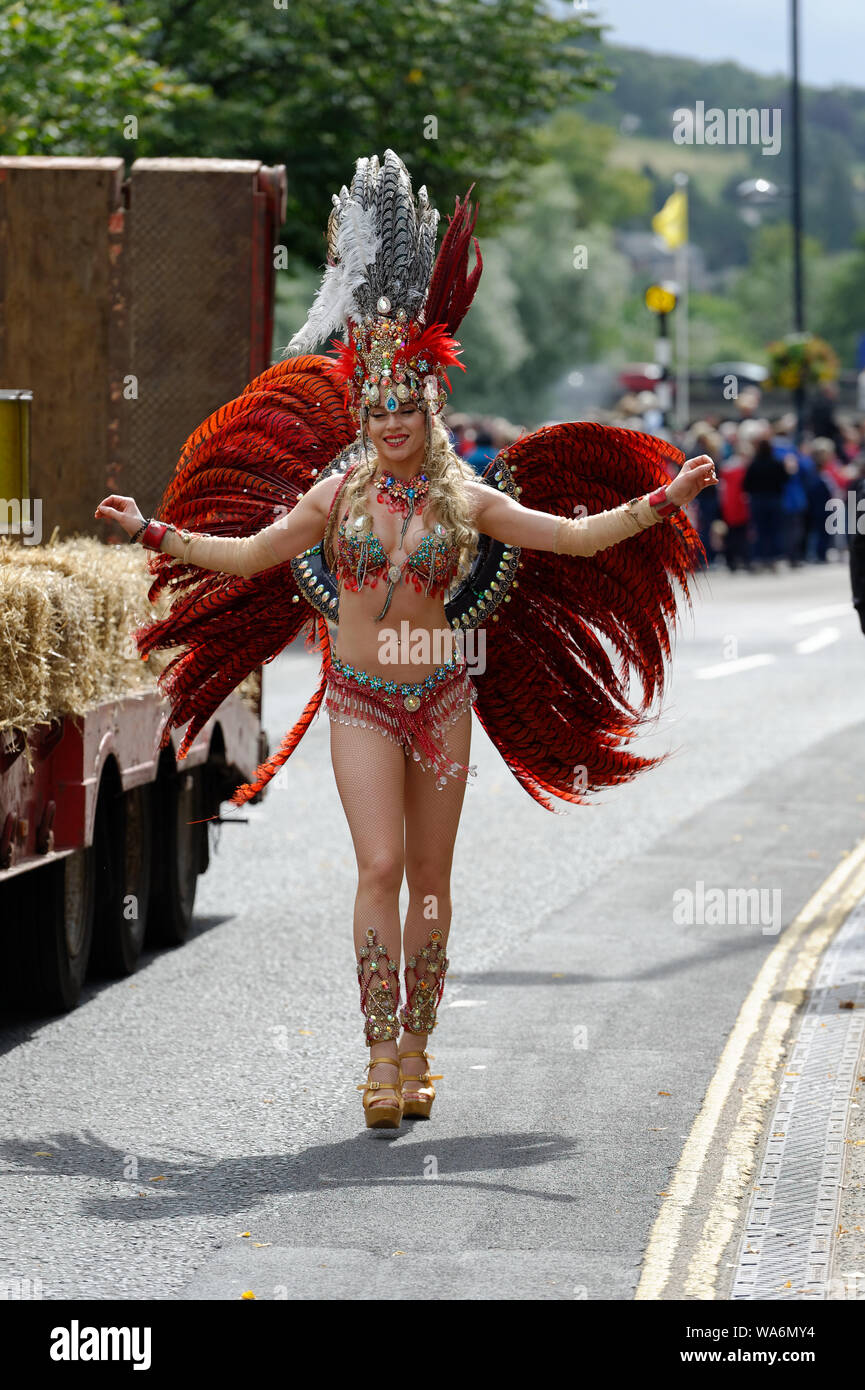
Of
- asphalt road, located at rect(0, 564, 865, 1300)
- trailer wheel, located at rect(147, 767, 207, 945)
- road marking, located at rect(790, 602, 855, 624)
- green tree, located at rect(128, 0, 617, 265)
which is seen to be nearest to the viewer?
asphalt road, located at rect(0, 564, 865, 1300)

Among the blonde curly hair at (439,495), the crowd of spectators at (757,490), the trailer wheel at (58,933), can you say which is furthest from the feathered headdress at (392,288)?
the crowd of spectators at (757,490)

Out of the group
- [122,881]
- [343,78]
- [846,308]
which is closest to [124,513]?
[122,881]

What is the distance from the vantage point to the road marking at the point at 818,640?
21.6m

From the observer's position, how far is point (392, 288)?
6.49 m

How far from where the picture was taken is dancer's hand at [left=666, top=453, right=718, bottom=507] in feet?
20.0

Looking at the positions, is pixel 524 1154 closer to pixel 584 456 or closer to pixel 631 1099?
pixel 631 1099

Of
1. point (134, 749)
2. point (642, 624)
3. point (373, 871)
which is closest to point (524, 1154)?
point (373, 871)

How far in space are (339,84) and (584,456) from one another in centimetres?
2080

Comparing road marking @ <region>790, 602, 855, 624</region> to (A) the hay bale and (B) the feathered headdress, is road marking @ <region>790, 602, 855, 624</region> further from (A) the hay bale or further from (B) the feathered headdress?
(B) the feathered headdress

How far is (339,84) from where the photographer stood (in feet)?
87.2

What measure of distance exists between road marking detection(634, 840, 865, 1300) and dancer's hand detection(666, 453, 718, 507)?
172 centimetres

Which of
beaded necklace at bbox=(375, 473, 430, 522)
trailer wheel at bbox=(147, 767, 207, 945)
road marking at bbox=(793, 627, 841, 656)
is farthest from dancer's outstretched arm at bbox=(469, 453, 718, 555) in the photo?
road marking at bbox=(793, 627, 841, 656)

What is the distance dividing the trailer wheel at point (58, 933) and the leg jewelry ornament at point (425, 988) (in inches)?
60.8

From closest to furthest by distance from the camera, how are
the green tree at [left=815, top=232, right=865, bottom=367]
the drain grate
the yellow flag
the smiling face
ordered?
the drain grate
the smiling face
the yellow flag
the green tree at [left=815, top=232, right=865, bottom=367]
